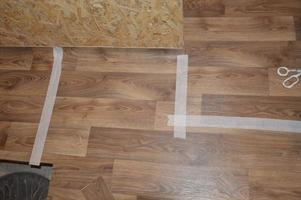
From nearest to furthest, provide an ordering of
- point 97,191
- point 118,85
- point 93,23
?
point 97,191, point 93,23, point 118,85

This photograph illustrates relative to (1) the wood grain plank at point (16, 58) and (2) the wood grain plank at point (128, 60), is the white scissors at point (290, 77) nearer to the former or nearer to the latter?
(2) the wood grain plank at point (128, 60)

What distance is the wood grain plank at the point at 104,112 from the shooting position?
5.44 ft

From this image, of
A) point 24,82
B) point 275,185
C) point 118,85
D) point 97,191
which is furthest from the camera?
point 24,82

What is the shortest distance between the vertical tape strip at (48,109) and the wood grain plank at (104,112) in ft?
0.13

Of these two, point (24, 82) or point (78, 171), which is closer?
point (78, 171)

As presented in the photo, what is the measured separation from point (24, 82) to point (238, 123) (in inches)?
48.8

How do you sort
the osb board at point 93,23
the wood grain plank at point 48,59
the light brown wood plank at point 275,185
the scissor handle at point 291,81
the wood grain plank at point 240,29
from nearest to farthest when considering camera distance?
1. the light brown wood plank at point 275,185
2. the osb board at point 93,23
3. the scissor handle at point 291,81
4. the wood grain plank at point 240,29
5. the wood grain plank at point 48,59

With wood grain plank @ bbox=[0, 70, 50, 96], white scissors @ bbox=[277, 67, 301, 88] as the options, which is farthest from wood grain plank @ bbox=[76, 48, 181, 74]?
white scissors @ bbox=[277, 67, 301, 88]

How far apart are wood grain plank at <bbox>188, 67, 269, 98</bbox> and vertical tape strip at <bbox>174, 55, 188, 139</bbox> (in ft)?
0.10

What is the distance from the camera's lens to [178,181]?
1.50 metres

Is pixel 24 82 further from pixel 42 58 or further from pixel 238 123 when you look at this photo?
pixel 238 123

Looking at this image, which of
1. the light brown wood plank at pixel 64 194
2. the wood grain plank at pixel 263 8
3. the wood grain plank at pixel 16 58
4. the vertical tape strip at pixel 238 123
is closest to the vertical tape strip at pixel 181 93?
the vertical tape strip at pixel 238 123

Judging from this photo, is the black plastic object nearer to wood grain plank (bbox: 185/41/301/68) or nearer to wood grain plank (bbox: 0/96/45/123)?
wood grain plank (bbox: 0/96/45/123)

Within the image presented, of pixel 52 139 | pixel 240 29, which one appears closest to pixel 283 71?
pixel 240 29
